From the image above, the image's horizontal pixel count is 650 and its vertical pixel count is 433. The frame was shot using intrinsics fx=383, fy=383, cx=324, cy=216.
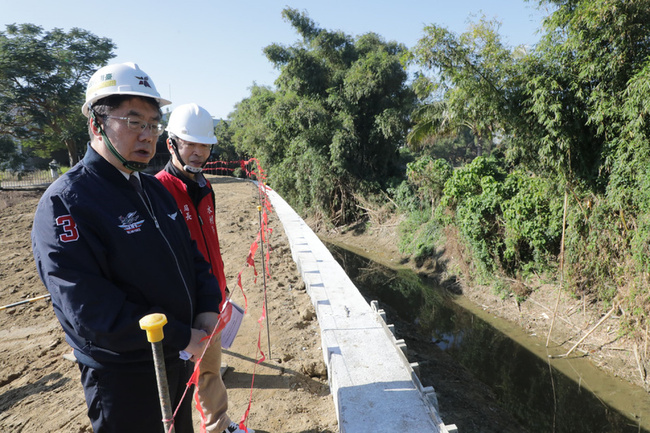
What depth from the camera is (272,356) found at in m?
3.91

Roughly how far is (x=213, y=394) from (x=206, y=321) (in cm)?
94

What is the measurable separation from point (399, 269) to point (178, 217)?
30.0 feet

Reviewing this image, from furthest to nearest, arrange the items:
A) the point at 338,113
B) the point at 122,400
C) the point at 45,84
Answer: the point at 45,84 → the point at 338,113 → the point at 122,400

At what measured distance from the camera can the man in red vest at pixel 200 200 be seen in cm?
244

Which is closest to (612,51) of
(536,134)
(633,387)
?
(536,134)

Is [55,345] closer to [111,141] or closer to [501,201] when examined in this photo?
[111,141]

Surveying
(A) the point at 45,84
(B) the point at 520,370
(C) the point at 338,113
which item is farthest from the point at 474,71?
(A) the point at 45,84

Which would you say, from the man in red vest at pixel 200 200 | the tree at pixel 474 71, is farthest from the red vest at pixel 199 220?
the tree at pixel 474 71

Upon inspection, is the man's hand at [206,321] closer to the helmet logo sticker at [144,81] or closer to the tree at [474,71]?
the helmet logo sticker at [144,81]

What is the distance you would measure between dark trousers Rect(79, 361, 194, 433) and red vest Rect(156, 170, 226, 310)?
821 mm

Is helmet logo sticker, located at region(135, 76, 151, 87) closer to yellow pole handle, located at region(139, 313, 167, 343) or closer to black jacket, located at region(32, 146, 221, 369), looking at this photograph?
black jacket, located at region(32, 146, 221, 369)

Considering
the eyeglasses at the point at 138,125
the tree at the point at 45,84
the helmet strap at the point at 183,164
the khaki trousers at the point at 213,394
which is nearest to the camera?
the eyeglasses at the point at 138,125

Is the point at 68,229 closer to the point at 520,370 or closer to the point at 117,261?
the point at 117,261

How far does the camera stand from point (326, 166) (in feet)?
47.5
